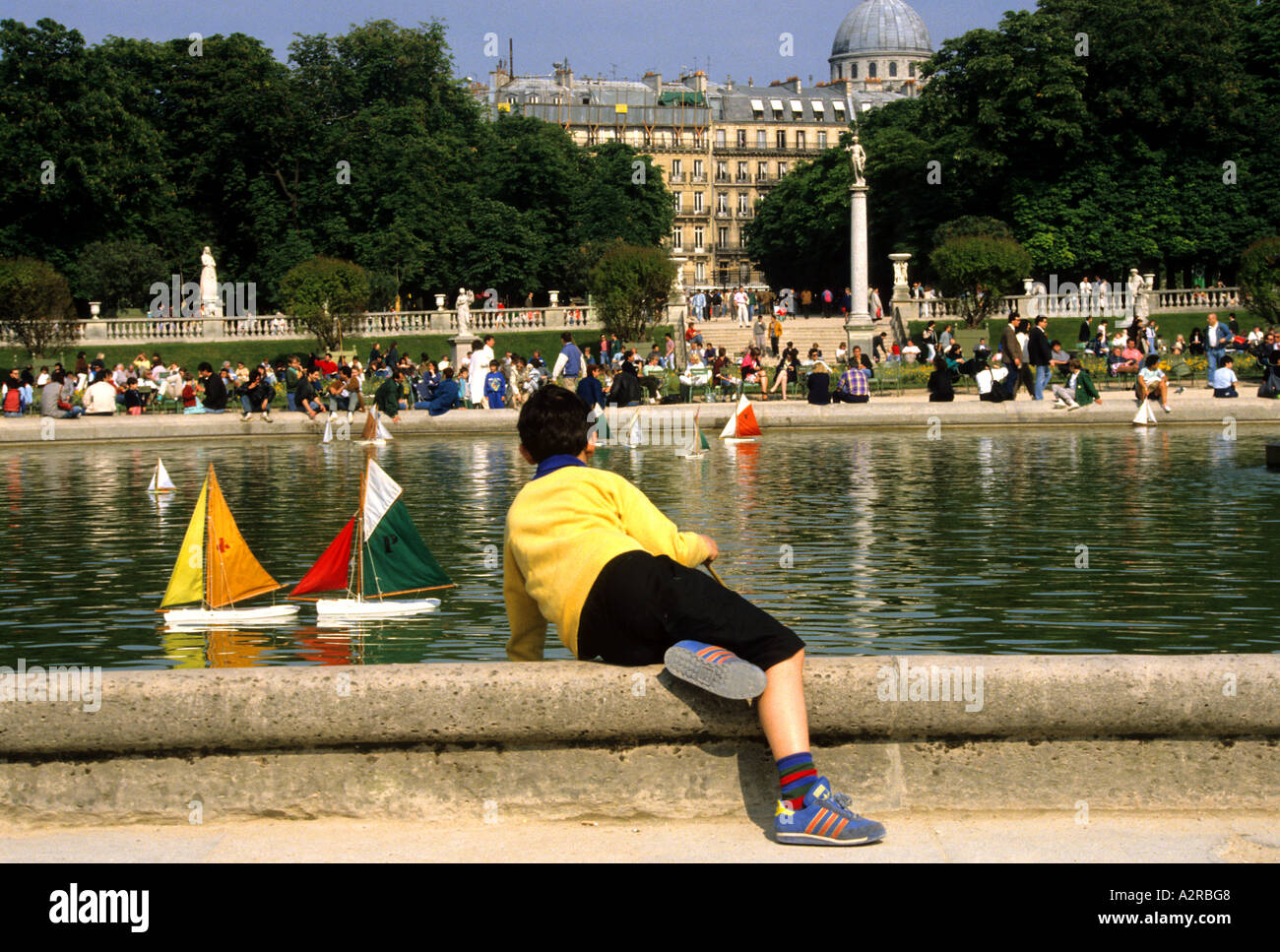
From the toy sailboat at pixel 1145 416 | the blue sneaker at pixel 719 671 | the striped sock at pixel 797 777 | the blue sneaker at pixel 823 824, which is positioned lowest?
the blue sneaker at pixel 823 824

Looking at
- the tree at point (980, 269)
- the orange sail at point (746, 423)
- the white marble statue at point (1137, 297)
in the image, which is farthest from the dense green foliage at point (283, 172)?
the orange sail at point (746, 423)

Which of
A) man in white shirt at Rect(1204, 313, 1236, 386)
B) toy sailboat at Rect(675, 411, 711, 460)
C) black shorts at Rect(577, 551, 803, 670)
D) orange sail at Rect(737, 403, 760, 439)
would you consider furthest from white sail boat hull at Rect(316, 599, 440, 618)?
man in white shirt at Rect(1204, 313, 1236, 386)

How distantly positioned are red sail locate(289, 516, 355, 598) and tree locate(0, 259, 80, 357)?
36.3m

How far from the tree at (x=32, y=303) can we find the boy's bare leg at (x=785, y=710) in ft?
138

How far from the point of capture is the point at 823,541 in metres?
12.1

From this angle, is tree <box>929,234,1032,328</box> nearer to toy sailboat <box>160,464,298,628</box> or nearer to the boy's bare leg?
toy sailboat <box>160,464,298,628</box>

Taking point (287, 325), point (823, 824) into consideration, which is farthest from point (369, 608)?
point (287, 325)

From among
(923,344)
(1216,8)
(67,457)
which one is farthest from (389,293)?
(67,457)

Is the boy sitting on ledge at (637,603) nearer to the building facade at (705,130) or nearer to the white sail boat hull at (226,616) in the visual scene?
the white sail boat hull at (226,616)

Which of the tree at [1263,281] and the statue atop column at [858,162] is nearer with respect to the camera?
the tree at [1263,281]

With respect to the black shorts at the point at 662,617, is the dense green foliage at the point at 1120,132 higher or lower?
higher

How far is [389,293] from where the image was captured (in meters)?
60.6

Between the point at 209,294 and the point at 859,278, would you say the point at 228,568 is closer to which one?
the point at 859,278

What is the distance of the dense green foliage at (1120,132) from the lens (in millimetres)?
54719
